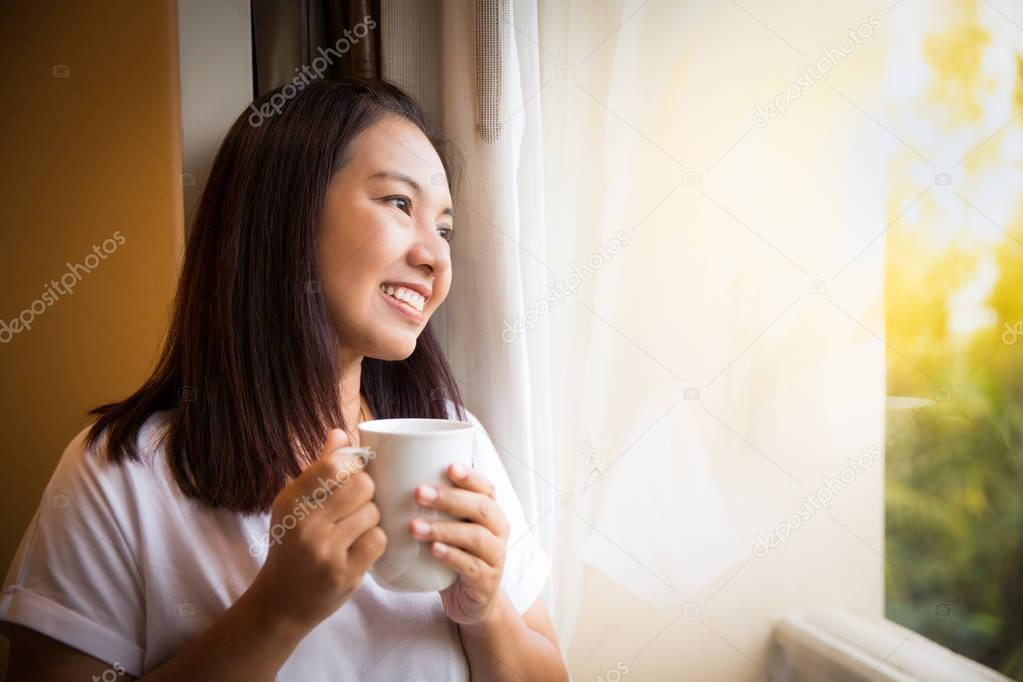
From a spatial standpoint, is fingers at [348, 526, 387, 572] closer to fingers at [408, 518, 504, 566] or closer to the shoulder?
fingers at [408, 518, 504, 566]

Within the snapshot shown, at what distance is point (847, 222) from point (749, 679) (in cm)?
73

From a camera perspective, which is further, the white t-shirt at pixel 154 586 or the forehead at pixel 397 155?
the forehead at pixel 397 155

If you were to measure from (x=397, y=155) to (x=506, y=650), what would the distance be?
689 mm

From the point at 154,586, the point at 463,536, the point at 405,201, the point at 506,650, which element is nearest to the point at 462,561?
the point at 463,536

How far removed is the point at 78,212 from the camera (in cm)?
123

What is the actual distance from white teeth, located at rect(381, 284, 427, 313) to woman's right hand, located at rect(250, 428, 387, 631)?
0.31m

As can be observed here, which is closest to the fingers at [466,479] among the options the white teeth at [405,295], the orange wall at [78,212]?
the white teeth at [405,295]

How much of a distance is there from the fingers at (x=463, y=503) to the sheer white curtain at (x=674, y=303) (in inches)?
17.8

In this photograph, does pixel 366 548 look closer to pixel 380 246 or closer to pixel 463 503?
pixel 463 503

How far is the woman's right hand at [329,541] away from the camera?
0.67 metres

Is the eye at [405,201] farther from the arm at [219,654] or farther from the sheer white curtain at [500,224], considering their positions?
the arm at [219,654]

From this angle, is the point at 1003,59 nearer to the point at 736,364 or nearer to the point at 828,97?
the point at 828,97

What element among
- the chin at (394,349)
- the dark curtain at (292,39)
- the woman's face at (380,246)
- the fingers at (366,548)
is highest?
the dark curtain at (292,39)

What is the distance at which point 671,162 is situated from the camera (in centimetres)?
112
